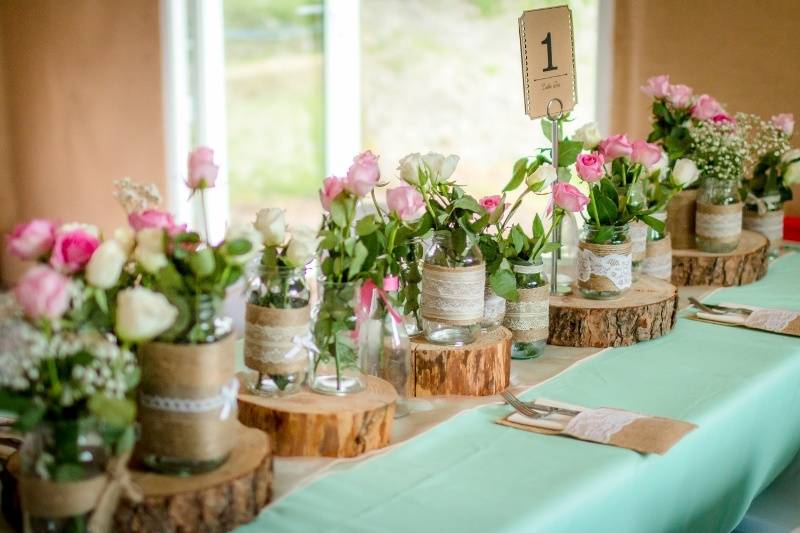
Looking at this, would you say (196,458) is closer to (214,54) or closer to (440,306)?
(440,306)

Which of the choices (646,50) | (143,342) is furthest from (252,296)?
(646,50)

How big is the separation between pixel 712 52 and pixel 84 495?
9.69ft

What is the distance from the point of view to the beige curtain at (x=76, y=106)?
4.58 metres

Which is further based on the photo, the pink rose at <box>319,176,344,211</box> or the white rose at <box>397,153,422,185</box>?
the white rose at <box>397,153,422,185</box>

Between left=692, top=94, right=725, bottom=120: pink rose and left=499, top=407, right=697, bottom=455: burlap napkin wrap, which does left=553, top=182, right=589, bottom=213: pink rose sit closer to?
left=499, top=407, right=697, bottom=455: burlap napkin wrap

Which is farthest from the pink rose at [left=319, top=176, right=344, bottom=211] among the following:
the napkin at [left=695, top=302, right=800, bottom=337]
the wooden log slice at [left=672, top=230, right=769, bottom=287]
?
the wooden log slice at [left=672, top=230, right=769, bottom=287]

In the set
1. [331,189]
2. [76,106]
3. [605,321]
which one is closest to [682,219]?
[605,321]

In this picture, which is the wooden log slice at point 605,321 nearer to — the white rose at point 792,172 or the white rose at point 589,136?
the white rose at point 589,136

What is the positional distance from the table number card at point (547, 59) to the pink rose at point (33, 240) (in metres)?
1.08

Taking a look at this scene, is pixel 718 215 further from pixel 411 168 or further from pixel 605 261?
pixel 411 168

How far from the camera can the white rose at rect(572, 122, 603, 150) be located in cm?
200

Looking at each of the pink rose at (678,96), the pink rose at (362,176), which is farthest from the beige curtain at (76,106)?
the pink rose at (362,176)

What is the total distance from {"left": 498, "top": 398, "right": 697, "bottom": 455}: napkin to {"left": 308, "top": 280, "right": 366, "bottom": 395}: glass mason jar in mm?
243

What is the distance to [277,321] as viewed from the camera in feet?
4.32
